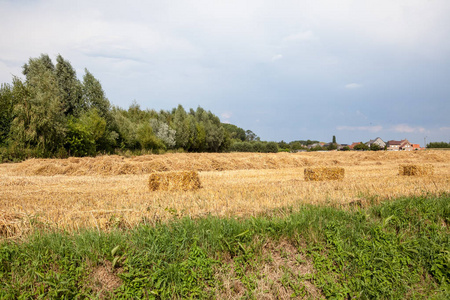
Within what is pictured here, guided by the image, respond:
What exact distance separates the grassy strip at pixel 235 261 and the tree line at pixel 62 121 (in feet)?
80.5

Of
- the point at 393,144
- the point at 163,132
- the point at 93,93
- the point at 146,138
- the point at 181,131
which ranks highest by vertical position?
the point at 93,93

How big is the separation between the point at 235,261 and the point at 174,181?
210 inches

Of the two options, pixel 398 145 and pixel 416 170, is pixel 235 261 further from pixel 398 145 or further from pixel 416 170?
pixel 398 145

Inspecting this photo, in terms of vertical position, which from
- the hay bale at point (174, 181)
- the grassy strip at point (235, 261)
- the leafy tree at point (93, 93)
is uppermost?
the leafy tree at point (93, 93)

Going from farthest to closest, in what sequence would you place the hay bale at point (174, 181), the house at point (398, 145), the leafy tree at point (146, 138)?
the house at point (398, 145)
the leafy tree at point (146, 138)
the hay bale at point (174, 181)

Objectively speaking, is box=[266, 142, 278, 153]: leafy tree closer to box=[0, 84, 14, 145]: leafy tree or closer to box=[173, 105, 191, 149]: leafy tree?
box=[173, 105, 191, 149]: leafy tree

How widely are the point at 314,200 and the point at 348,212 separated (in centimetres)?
107

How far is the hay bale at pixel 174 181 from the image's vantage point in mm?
9086

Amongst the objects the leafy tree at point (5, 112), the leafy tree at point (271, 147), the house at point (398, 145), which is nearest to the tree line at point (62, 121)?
the leafy tree at point (5, 112)

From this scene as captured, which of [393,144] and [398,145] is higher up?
[393,144]

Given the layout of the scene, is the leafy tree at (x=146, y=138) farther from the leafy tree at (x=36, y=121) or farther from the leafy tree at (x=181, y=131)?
the leafy tree at (x=36, y=121)

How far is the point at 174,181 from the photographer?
30.1 ft

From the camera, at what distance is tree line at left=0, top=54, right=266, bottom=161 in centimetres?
2453

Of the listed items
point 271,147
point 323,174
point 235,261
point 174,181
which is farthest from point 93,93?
point 271,147
